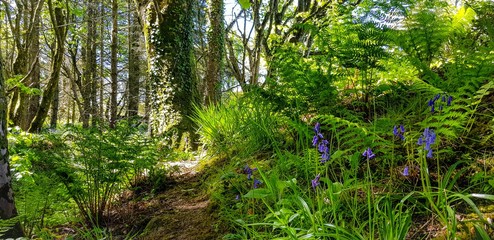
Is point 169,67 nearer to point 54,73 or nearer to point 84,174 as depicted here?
point 84,174

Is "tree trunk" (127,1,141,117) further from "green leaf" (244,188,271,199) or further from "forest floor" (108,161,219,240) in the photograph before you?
"green leaf" (244,188,271,199)

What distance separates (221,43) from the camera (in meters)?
6.94

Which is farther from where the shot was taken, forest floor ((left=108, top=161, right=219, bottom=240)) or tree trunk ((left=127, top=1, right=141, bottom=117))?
tree trunk ((left=127, top=1, right=141, bottom=117))

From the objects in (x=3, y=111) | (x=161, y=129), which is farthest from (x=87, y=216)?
(x=161, y=129)

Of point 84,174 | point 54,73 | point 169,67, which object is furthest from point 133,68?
point 84,174

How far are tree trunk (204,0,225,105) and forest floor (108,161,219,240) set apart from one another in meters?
3.50

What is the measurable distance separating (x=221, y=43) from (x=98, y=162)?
15.5 ft

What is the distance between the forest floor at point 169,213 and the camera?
2.31 m

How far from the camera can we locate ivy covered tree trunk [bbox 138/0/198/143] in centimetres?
491

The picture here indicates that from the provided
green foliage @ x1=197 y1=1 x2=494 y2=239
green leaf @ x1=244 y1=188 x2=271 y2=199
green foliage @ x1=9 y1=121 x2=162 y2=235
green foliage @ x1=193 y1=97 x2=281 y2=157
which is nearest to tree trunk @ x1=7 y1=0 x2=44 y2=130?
green foliage @ x1=9 y1=121 x2=162 y2=235

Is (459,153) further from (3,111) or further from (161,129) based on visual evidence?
(161,129)

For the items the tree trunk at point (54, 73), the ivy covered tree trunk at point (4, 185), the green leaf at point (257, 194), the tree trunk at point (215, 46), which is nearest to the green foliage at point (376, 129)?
the green leaf at point (257, 194)

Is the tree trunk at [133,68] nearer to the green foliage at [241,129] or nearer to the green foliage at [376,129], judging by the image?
the green foliage at [241,129]

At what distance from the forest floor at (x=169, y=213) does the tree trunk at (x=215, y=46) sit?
Result: 3.50 meters
